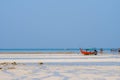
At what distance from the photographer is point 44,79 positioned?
30.8 ft

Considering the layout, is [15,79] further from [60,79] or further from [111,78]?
[111,78]

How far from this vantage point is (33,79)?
9328 mm

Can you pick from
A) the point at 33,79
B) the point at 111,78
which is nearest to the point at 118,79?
the point at 111,78

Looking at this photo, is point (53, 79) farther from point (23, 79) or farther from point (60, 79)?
point (23, 79)

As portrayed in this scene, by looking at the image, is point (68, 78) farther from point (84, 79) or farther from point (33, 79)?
point (33, 79)

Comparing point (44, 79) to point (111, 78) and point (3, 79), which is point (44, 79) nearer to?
point (3, 79)

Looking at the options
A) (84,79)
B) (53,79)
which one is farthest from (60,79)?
(84,79)

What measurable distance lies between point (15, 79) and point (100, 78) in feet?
9.46

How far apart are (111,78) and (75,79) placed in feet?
4.16

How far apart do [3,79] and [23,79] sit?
678mm

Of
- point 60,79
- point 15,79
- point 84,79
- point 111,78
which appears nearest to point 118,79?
point 111,78

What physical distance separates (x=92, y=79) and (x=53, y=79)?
1.30m

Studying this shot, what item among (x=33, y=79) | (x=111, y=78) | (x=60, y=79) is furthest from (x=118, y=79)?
(x=33, y=79)

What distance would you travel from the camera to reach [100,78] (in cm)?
959
